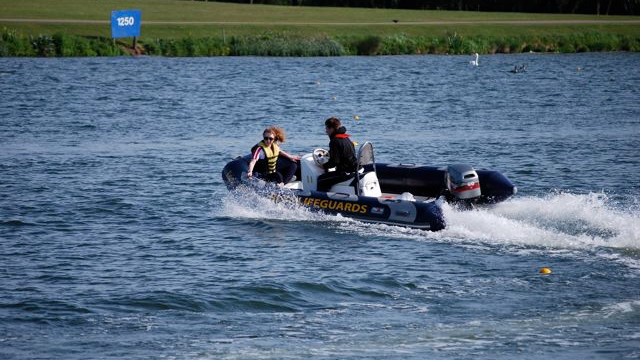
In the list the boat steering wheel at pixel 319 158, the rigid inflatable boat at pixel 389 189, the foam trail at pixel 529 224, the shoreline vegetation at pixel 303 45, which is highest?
the shoreline vegetation at pixel 303 45

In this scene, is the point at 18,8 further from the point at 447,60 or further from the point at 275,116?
the point at 275,116

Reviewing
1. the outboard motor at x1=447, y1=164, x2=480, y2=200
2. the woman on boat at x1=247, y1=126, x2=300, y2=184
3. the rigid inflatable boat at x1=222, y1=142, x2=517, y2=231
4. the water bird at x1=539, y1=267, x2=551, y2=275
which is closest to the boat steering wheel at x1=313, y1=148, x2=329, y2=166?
the rigid inflatable boat at x1=222, y1=142, x2=517, y2=231

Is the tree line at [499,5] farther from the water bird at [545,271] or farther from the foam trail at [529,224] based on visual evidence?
the water bird at [545,271]

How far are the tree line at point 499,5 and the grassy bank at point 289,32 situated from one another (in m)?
8.73

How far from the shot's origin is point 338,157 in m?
19.1

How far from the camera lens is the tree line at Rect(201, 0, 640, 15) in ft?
292

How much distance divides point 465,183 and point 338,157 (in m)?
2.31

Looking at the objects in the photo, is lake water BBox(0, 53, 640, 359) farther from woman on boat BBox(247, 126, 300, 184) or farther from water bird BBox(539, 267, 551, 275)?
woman on boat BBox(247, 126, 300, 184)

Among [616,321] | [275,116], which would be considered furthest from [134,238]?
[275,116]

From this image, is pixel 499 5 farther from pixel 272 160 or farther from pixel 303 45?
pixel 272 160

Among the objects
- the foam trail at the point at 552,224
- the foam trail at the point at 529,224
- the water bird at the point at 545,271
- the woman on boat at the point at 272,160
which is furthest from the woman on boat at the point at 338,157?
the water bird at the point at 545,271

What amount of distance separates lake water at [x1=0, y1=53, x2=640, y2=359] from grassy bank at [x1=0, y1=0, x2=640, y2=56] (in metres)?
25.6

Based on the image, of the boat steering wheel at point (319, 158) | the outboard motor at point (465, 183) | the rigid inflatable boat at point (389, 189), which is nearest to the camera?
the rigid inflatable boat at point (389, 189)

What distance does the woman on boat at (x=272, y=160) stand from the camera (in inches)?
795
